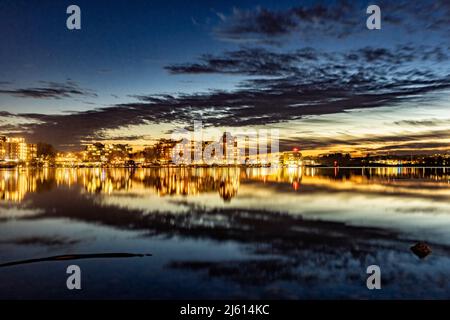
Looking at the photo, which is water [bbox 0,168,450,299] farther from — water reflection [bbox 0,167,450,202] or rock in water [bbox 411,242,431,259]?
water reflection [bbox 0,167,450,202]

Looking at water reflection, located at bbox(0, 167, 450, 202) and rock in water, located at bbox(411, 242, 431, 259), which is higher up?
rock in water, located at bbox(411, 242, 431, 259)

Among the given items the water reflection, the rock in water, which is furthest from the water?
the water reflection

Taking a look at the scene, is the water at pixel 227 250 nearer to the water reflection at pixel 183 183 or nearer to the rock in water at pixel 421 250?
the rock in water at pixel 421 250

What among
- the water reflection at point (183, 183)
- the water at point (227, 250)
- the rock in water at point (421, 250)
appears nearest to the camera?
the water at point (227, 250)

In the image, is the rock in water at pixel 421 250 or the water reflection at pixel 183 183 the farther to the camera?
the water reflection at pixel 183 183

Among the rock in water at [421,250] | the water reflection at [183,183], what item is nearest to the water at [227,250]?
the rock in water at [421,250]

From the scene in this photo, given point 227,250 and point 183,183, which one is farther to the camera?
point 183,183

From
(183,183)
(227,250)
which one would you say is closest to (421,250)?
(227,250)

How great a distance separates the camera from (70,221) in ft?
84.1

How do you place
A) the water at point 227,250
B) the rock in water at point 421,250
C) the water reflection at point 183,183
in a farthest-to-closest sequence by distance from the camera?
the water reflection at point 183,183, the rock in water at point 421,250, the water at point 227,250

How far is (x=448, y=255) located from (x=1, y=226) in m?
23.8

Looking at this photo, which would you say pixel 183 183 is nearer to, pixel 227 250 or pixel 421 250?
pixel 227 250

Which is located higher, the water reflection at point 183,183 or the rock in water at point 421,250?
the rock in water at point 421,250
